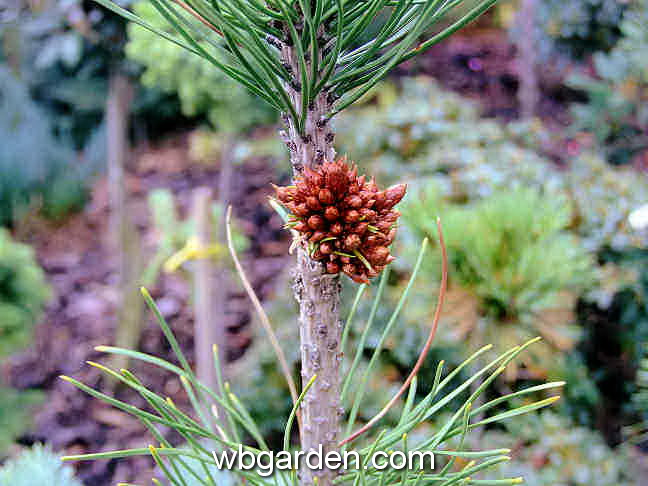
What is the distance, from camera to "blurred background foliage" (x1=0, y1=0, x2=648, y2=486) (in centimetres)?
91

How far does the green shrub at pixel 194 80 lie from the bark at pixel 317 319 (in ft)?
2.28

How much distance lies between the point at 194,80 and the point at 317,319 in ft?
2.86

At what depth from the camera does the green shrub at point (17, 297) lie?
119 centimetres

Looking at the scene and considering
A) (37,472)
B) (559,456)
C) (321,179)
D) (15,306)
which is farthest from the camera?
(15,306)

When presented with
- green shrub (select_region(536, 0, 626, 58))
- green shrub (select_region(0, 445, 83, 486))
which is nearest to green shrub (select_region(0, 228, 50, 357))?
green shrub (select_region(0, 445, 83, 486))

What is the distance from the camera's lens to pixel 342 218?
331mm

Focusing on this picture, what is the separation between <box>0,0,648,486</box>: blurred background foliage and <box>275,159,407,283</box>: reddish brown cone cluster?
1.23ft

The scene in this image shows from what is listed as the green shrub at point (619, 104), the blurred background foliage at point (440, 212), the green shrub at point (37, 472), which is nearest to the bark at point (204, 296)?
the blurred background foliage at point (440, 212)

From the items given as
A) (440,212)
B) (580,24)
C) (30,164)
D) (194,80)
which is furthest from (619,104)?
(30,164)

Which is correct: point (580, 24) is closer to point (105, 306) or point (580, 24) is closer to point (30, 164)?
point (105, 306)

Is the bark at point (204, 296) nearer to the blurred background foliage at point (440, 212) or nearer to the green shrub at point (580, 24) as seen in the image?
the blurred background foliage at point (440, 212)

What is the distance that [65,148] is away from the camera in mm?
2381

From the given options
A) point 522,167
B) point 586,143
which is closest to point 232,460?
point 522,167

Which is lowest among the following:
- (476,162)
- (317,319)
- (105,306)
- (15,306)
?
(105,306)
